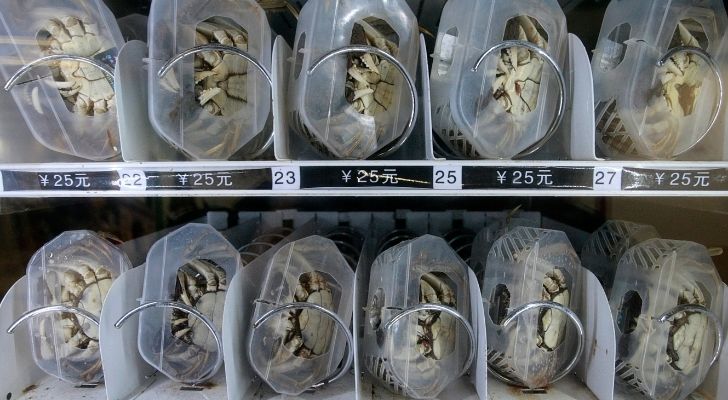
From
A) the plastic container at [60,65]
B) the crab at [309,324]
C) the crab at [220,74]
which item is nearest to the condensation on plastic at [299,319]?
the crab at [309,324]

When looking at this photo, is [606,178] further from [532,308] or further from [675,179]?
[532,308]

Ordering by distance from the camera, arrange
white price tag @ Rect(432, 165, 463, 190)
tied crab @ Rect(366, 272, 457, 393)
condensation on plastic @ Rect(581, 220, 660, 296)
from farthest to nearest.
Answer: condensation on plastic @ Rect(581, 220, 660, 296) < tied crab @ Rect(366, 272, 457, 393) < white price tag @ Rect(432, 165, 463, 190)

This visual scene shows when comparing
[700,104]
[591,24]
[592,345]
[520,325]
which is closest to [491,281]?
[520,325]

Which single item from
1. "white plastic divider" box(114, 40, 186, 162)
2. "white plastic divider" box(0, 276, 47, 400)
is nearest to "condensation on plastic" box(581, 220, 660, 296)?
"white plastic divider" box(114, 40, 186, 162)

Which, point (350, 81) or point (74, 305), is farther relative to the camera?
point (74, 305)

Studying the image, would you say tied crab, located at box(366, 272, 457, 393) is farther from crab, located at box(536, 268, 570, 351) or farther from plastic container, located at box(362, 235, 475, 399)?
crab, located at box(536, 268, 570, 351)

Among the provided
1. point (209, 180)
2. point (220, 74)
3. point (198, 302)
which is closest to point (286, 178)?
point (209, 180)
